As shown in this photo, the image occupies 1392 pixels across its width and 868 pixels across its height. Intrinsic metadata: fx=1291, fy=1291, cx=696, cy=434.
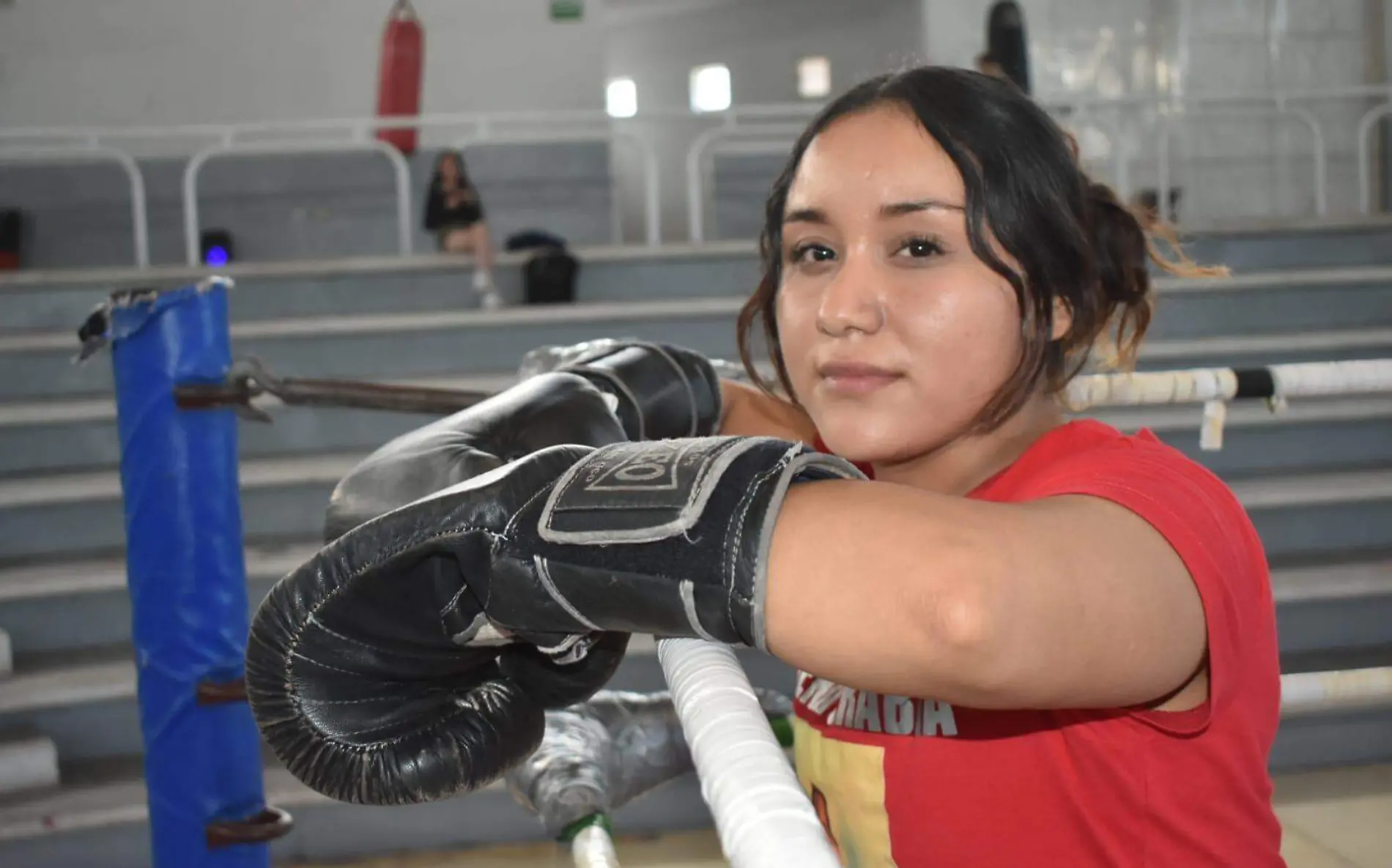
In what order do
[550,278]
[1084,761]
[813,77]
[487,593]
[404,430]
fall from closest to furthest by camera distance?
1. [487,593]
2. [1084,761]
3. [404,430]
4. [550,278]
5. [813,77]

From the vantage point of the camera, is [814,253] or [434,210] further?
[434,210]

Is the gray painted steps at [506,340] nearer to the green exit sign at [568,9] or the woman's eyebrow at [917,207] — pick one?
the woman's eyebrow at [917,207]

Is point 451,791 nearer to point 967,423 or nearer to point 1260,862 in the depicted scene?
point 967,423

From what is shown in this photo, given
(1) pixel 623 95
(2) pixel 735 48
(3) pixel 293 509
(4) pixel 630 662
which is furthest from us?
(1) pixel 623 95

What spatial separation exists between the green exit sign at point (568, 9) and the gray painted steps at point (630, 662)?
181 inches

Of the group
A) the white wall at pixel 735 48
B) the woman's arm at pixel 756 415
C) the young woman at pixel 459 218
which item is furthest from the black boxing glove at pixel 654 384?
the white wall at pixel 735 48

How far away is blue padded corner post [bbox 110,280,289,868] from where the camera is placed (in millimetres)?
1675

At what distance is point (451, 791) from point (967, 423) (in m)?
0.43

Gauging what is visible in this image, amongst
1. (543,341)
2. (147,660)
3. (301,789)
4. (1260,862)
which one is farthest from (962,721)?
(543,341)

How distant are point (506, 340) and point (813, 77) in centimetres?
600

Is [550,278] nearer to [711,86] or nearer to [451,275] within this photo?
[451,275]

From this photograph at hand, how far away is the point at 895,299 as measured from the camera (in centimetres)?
82

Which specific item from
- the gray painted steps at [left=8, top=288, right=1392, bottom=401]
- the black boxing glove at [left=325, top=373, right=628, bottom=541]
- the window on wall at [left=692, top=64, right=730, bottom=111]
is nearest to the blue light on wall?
the gray painted steps at [left=8, top=288, right=1392, bottom=401]

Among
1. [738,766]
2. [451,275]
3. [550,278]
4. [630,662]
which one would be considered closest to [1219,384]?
[738,766]
